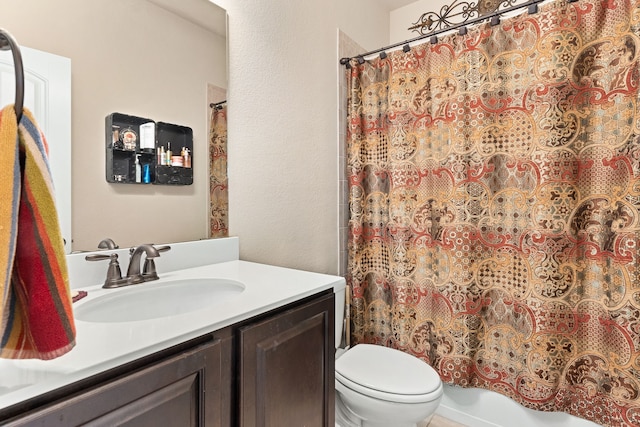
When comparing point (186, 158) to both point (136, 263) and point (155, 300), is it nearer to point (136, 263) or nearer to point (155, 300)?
point (136, 263)

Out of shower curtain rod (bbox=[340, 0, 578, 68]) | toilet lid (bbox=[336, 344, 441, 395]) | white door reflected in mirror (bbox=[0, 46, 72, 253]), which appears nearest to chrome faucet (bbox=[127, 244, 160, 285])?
white door reflected in mirror (bbox=[0, 46, 72, 253])

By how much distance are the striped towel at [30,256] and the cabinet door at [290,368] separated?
0.39 metres

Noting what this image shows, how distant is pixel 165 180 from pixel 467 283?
1.47m

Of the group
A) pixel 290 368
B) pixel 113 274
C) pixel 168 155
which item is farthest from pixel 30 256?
pixel 168 155

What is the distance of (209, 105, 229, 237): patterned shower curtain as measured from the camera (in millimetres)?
1375

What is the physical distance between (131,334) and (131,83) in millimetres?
886

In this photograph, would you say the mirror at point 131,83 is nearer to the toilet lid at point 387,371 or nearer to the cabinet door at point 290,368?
the cabinet door at point 290,368

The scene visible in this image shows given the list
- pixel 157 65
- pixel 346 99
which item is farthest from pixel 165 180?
pixel 346 99

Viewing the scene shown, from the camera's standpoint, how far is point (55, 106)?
94 cm

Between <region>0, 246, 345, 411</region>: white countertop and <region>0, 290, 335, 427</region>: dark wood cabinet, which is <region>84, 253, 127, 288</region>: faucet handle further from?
<region>0, 290, 335, 427</region>: dark wood cabinet

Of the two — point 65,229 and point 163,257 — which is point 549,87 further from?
point 65,229

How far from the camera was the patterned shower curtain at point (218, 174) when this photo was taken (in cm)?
138

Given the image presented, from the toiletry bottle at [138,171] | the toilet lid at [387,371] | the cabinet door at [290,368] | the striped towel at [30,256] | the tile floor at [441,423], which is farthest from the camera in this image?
the tile floor at [441,423]

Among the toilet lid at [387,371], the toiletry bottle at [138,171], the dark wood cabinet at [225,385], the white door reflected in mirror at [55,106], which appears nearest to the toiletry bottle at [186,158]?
the toiletry bottle at [138,171]
